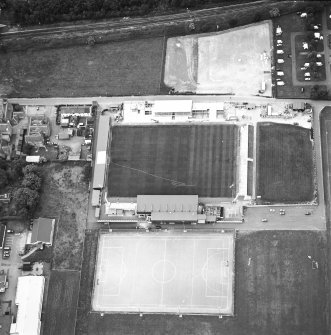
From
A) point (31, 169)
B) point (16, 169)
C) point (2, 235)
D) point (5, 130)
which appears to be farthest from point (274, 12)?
point (2, 235)

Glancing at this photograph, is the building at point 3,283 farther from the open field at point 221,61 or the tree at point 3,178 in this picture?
the open field at point 221,61

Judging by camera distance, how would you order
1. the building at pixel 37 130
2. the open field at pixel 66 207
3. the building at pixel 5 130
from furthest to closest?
the building at pixel 5 130, the building at pixel 37 130, the open field at pixel 66 207

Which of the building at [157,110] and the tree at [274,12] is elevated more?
the tree at [274,12]

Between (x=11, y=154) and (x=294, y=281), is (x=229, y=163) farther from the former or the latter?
(x=11, y=154)

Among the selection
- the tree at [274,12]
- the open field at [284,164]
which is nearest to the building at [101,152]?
the open field at [284,164]

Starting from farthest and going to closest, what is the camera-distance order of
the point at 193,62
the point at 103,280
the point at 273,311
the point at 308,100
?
1. the point at 193,62
2. the point at 308,100
3. the point at 103,280
4. the point at 273,311

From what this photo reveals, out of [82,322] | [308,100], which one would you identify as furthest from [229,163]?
[82,322]

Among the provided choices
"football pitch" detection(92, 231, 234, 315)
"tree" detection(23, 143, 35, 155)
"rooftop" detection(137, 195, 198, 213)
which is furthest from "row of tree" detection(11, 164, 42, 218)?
"rooftop" detection(137, 195, 198, 213)
